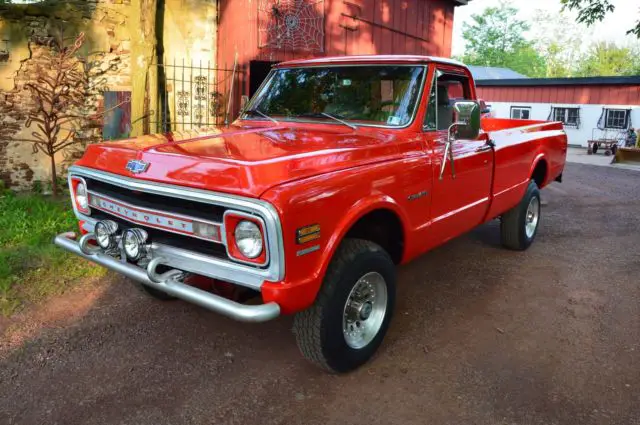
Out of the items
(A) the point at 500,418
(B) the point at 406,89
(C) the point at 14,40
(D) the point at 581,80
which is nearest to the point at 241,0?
(C) the point at 14,40

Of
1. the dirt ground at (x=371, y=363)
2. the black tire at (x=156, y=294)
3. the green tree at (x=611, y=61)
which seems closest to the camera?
the dirt ground at (x=371, y=363)

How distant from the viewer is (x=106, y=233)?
309cm

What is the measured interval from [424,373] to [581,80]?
2144 centimetres

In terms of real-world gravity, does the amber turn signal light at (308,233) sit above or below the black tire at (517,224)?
above

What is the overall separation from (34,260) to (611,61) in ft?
190

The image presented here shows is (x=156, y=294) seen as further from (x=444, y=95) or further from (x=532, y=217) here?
(x=532, y=217)

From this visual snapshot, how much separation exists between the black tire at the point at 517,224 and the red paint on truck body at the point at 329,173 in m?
0.79

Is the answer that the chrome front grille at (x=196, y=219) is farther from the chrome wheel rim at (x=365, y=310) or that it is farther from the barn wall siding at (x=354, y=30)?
the barn wall siding at (x=354, y=30)

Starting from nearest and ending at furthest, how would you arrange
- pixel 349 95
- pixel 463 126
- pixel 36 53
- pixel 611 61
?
1. pixel 463 126
2. pixel 349 95
3. pixel 36 53
4. pixel 611 61

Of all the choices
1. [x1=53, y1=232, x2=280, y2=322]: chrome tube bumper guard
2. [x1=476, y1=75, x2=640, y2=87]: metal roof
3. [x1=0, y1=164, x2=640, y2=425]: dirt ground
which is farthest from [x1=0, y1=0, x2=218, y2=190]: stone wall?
[x1=476, y1=75, x2=640, y2=87]: metal roof

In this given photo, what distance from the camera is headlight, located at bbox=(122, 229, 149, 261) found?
9.54 feet

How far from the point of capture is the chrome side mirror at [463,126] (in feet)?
11.6

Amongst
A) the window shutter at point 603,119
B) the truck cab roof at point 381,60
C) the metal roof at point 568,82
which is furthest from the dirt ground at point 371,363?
the window shutter at point 603,119

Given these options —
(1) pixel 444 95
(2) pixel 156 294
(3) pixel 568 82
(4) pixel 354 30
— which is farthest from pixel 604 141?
(2) pixel 156 294
